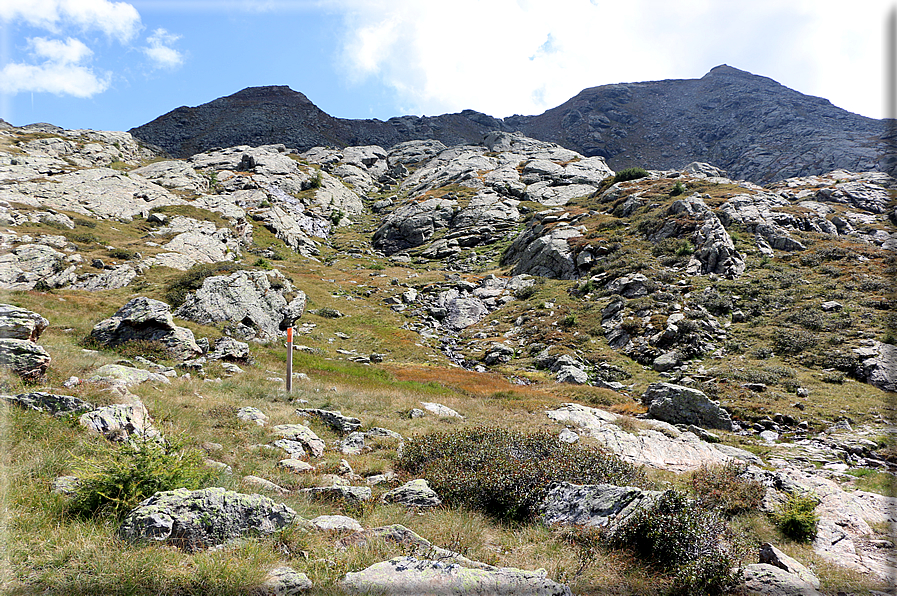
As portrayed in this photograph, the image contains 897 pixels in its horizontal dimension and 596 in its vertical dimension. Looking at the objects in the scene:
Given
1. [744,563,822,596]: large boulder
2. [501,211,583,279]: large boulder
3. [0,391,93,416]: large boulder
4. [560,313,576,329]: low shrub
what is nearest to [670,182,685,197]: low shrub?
[501,211,583,279]: large boulder

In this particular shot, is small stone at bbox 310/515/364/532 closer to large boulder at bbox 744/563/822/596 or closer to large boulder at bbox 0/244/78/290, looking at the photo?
large boulder at bbox 744/563/822/596

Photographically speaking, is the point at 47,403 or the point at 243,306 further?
the point at 243,306

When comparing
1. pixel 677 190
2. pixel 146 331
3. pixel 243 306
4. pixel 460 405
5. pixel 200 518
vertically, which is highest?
pixel 677 190

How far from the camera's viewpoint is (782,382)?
19.9 meters

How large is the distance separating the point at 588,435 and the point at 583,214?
51.1m

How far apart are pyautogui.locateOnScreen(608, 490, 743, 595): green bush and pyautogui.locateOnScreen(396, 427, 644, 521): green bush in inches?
69.8

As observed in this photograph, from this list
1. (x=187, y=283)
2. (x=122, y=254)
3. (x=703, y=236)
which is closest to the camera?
(x=187, y=283)

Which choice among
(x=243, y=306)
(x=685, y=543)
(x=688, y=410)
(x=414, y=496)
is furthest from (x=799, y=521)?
(x=243, y=306)

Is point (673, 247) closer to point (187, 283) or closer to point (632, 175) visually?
point (632, 175)

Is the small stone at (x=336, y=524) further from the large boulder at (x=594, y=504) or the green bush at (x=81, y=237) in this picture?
the green bush at (x=81, y=237)

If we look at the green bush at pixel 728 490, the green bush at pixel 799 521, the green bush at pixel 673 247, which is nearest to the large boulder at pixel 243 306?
the green bush at pixel 728 490

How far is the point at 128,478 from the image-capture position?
511cm

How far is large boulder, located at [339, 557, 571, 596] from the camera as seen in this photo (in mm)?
4172

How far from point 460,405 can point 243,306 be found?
1798cm
